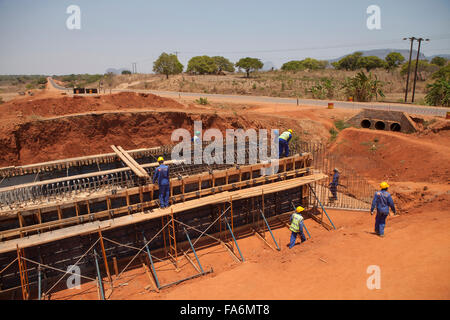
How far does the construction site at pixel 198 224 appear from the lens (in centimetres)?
713

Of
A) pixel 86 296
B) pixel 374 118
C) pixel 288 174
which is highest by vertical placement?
pixel 374 118

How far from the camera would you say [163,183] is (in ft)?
28.5

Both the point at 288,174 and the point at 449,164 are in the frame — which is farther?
the point at 449,164

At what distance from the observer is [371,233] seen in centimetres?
924

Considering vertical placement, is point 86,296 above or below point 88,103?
below

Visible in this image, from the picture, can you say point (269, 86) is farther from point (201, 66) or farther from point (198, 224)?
point (198, 224)

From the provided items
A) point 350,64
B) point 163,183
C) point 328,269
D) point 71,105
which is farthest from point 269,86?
point 328,269

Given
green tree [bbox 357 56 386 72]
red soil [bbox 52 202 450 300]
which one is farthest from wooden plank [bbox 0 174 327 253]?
green tree [bbox 357 56 386 72]

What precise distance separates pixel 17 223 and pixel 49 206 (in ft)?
3.06

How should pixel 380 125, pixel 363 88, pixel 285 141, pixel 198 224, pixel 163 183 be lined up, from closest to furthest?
pixel 163 183 < pixel 198 224 < pixel 285 141 < pixel 380 125 < pixel 363 88

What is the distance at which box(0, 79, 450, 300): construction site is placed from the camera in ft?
23.4

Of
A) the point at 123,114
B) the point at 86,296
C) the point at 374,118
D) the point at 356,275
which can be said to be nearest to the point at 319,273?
the point at 356,275

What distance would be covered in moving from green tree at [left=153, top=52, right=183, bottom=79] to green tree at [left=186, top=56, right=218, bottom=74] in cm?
413
